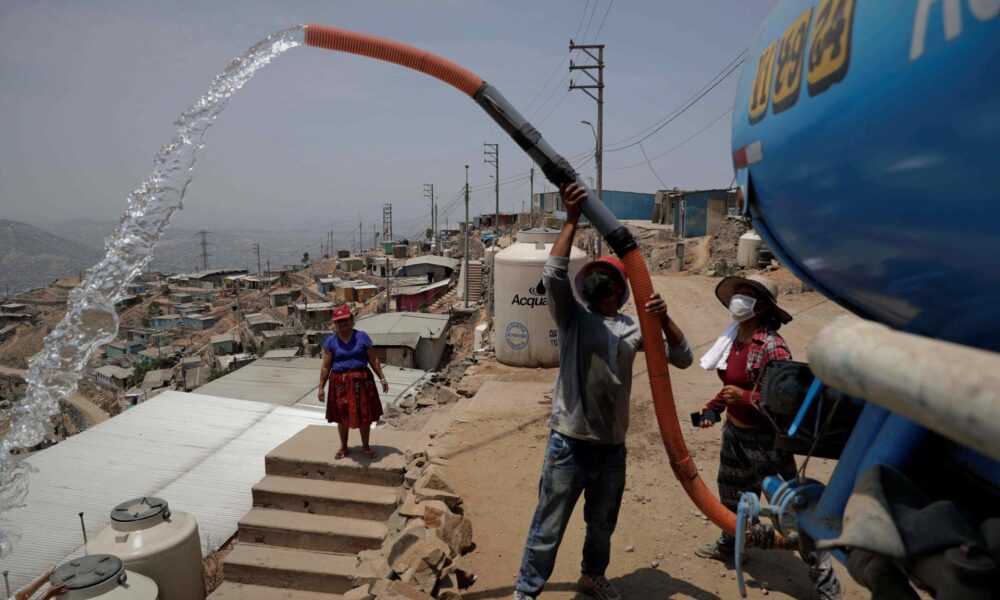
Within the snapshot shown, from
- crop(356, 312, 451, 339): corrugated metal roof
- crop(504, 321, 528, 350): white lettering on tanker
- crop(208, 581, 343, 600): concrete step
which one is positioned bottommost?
crop(356, 312, 451, 339): corrugated metal roof

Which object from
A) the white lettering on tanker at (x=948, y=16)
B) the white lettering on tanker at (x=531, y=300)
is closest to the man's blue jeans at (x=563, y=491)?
the white lettering on tanker at (x=948, y=16)

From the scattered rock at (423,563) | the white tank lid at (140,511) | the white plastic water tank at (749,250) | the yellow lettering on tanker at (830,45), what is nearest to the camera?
the yellow lettering on tanker at (830,45)

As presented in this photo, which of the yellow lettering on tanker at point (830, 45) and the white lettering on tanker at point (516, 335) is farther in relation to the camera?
the white lettering on tanker at point (516, 335)

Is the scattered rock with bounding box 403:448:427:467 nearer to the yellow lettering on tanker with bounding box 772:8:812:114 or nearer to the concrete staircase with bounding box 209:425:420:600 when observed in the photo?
the concrete staircase with bounding box 209:425:420:600

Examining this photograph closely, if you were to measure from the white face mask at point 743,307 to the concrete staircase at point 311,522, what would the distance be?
3.70 m

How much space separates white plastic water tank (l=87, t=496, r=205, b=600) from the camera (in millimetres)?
5129

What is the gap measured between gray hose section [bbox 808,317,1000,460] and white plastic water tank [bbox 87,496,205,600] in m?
5.67

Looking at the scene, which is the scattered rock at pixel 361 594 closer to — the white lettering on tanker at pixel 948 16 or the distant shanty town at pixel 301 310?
the white lettering on tanker at pixel 948 16

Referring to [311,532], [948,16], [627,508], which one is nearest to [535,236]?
[311,532]

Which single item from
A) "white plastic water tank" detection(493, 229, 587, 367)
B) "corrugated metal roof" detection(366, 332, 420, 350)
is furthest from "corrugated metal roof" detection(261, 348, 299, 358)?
"white plastic water tank" detection(493, 229, 587, 367)

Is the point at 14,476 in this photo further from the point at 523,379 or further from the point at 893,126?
the point at 893,126

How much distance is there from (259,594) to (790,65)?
18.6 ft

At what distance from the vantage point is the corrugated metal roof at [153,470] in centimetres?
669

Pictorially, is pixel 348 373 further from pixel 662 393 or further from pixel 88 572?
pixel 662 393
